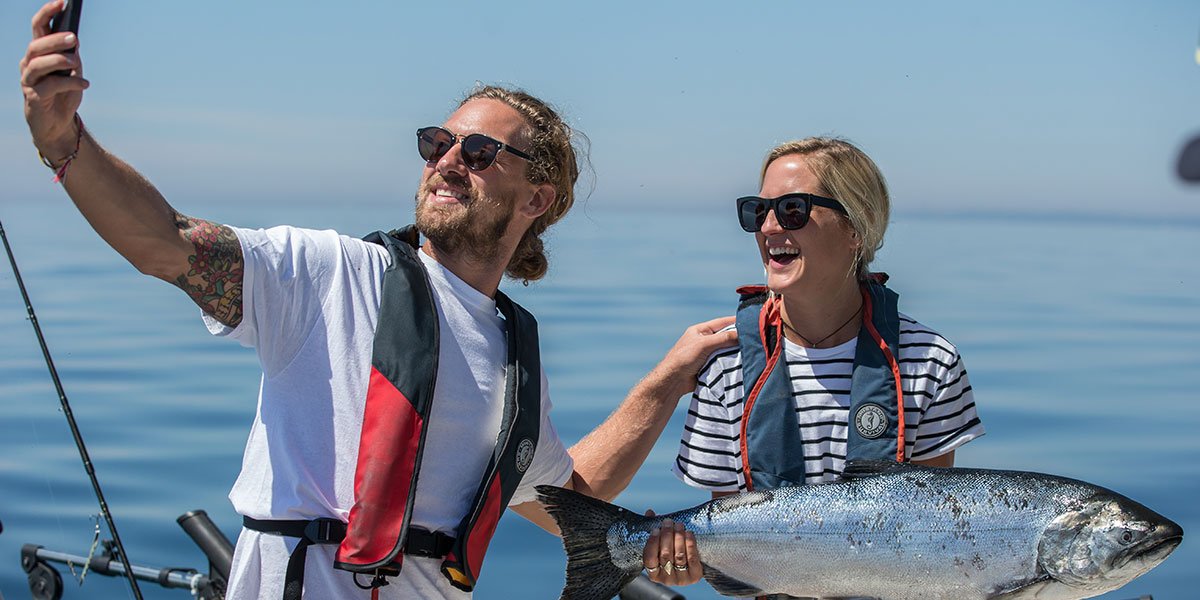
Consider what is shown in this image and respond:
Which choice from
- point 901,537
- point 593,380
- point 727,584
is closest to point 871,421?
point 901,537

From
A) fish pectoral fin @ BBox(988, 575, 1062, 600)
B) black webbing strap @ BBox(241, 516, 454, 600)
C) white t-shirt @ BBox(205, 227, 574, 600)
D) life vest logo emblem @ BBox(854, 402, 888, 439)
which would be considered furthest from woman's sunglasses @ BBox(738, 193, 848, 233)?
black webbing strap @ BBox(241, 516, 454, 600)

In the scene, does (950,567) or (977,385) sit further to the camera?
(977,385)

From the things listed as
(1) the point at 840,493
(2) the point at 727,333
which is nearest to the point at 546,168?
(2) the point at 727,333

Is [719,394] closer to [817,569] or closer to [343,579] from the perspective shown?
[817,569]

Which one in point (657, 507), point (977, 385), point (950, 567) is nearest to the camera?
point (950, 567)

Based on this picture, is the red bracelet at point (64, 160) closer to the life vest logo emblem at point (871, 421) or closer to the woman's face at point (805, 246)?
the woman's face at point (805, 246)

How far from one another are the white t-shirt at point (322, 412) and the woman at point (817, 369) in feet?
1.87

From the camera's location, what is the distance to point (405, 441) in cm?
308

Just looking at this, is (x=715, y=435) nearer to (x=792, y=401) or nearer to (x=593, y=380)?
(x=792, y=401)

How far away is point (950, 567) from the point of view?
306cm

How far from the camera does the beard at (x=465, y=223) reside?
345cm

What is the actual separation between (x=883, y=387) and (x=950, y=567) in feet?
1.64

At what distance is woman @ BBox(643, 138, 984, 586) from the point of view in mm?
3324

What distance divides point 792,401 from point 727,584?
513mm
